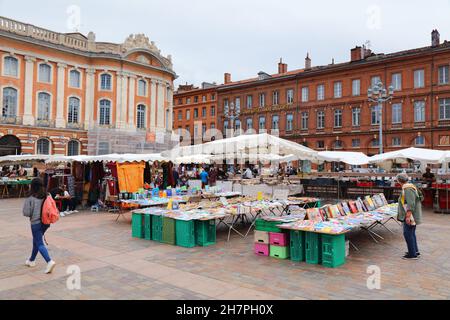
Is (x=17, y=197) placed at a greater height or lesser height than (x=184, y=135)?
lesser

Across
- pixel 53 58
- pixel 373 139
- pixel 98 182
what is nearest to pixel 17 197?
pixel 98 182

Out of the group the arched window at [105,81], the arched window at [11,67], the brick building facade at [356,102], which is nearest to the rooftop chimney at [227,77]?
the brick building facade at [356,102]

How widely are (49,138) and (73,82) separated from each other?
5903 millimetres

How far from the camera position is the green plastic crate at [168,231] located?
8.07 meters

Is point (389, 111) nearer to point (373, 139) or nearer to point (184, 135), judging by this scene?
point (373, 139)

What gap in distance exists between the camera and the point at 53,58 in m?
32.3

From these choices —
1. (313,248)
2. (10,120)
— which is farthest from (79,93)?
(313,248)

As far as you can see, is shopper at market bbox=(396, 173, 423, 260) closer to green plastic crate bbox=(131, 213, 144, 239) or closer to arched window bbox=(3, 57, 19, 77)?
green plastic crate bbox=(131, 213, 144, 239)

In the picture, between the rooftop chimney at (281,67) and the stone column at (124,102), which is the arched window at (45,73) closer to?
the stone column at (124,102)

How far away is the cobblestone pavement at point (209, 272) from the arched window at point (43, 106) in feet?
85.3

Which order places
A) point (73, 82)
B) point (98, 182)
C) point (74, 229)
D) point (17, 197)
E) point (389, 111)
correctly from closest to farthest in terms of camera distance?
1. point (74, 229)
2. point (98, 182)
3. point (17, 197)
4. point (73, 82)
5. point (389, 111)

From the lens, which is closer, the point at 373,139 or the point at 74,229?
the point at 74,229
